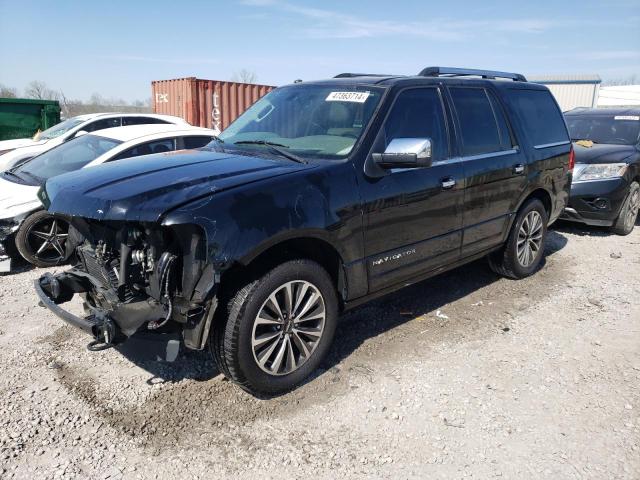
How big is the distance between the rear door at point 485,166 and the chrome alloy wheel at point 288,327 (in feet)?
5.64

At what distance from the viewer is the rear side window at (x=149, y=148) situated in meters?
6.38

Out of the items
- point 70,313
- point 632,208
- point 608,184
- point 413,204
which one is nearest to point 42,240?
point 70,313

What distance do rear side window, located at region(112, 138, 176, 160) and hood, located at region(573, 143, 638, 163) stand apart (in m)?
5.70

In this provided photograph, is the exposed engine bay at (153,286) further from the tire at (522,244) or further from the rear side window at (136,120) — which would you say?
the rear side window at (136,120)

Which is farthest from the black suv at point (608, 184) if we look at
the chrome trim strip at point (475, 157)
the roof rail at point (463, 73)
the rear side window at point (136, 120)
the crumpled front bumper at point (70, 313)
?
the rear side window at point (136, 120)

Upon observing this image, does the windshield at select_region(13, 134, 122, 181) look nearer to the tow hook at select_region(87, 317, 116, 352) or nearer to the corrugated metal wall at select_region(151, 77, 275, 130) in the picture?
the tow hook at select_region(87, 317, 116, 352)

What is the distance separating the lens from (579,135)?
8.54 m

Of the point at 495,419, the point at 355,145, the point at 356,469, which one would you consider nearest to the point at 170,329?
the point at 356,469

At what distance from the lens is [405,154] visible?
3453 millimetres

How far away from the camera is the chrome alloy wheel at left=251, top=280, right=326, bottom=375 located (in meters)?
3.18

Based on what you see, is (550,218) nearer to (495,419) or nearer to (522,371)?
(522,371)

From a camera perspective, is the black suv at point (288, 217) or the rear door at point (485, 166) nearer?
the black suv at point (288, 217)

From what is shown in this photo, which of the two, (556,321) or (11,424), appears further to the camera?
(556,321)

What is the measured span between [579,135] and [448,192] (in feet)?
18.3
